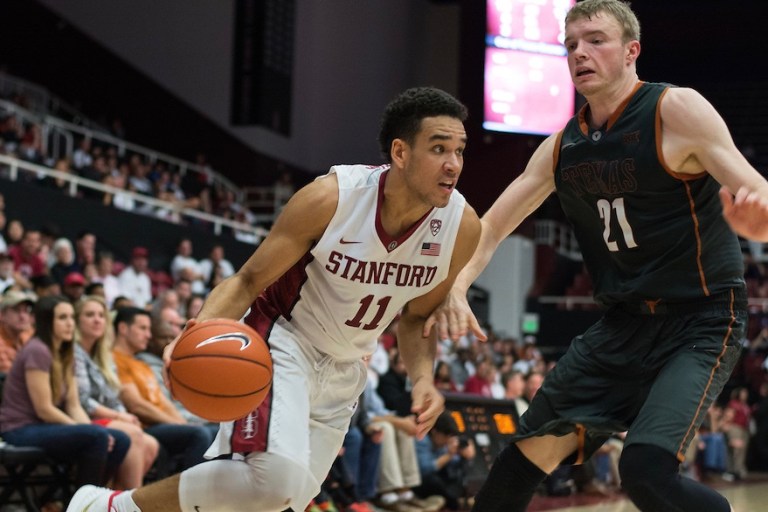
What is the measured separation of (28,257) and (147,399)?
3315 mm

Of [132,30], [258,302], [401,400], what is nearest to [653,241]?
[258,302]

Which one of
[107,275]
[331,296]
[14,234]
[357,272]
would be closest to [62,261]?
[14,234]

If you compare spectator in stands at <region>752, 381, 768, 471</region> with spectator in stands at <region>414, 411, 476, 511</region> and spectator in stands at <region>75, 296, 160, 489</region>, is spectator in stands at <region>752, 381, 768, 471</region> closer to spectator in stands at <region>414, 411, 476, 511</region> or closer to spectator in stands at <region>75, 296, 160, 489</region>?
spectator in stands at <region>414, 411, 476, 511</region>

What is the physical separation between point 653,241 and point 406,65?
70.9 ft

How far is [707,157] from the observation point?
11.9ft

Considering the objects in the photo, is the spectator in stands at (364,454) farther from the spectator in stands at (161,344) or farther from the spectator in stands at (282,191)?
the spectator in stands at (282,191)

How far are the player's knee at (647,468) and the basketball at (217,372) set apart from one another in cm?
124

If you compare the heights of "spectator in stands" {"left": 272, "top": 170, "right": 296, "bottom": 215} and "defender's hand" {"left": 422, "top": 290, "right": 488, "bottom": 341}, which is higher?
"defender's hand" {"left": 422, "top": 290, "right": 488, "bottom": 341}

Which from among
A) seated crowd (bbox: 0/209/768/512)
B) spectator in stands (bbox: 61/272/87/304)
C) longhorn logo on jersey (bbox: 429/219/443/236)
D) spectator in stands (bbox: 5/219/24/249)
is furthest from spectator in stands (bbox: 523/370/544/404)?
longhorn logo on jersey (bbox: 429/219/443/236)

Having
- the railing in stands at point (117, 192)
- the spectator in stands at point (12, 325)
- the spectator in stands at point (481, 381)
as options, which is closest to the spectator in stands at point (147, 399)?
the spectator in stands at point (12, 325)

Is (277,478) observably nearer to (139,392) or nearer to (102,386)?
(102,386)

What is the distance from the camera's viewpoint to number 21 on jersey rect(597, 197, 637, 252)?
3.86 metres

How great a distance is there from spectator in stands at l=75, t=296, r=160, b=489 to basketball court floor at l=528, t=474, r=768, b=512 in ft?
12.3

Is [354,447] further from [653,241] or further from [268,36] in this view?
[268,36]
